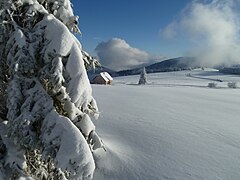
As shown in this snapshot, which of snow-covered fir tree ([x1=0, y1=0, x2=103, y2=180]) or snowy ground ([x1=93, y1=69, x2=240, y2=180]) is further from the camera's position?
snowy ground ([x1=93, y1=69, x2=240, y2=180])

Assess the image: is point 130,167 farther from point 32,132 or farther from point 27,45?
point 27,45

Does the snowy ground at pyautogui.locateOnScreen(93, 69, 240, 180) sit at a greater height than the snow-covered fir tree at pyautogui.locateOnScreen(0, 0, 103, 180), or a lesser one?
lesser

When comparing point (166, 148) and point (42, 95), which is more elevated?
point (42, 95)

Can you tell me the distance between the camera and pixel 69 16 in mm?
7094

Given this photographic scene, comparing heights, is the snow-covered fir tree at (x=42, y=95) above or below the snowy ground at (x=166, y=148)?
above

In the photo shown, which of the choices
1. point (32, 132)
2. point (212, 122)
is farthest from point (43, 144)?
point (212, 122)

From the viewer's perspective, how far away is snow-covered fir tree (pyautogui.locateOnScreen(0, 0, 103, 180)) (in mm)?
5949

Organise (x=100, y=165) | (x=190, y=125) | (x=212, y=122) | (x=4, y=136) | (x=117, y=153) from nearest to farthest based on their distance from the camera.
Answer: (x=4, y=136), (x=100, y=165), (x=117, y=153), (x=190, y=125), (x=212, y=122)

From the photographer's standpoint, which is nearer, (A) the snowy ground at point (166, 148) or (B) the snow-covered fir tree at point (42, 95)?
(B) the snow-covered fir tree at point (42, 95)

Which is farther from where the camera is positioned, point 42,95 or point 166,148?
point 166,148

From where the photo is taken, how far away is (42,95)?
20.8ft

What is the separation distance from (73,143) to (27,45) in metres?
2.54

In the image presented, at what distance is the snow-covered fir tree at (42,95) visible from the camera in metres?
5.95

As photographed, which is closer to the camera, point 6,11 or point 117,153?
point 6,11
